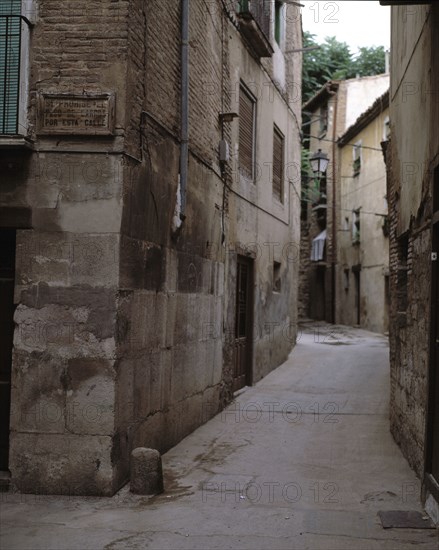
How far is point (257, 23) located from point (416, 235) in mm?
5784

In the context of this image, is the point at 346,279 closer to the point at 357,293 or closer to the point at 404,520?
the point at 357,293

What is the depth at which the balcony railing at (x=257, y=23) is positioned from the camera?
1069cm

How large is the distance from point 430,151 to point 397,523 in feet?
10.0

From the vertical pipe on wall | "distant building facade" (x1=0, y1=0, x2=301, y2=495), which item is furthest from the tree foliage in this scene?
"distant building facade" (x1=0, y1=0, x2=301, y2=495)

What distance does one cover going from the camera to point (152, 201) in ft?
22.4

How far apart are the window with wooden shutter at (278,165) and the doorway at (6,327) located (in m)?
8.31

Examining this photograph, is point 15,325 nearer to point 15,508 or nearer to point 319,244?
point 15,508

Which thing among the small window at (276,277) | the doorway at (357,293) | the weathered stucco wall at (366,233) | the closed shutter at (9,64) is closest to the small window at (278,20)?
the small window at (276,277)

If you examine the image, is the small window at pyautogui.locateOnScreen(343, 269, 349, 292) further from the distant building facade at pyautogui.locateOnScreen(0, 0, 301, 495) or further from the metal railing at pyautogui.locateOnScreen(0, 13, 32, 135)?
the metal railing at pyautogui.locateOnScreen(0, 13, 32, 135)

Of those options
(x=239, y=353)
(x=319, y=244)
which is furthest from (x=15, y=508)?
(x=319, y=244)

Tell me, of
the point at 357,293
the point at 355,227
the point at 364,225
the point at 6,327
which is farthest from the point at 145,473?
the point at 355,227

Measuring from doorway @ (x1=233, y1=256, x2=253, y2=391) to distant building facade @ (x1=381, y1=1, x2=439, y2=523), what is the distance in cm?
294

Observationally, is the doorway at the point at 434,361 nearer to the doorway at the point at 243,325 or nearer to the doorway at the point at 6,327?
the doorway at the point at 6,327

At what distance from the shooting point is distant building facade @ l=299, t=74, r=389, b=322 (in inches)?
1076
